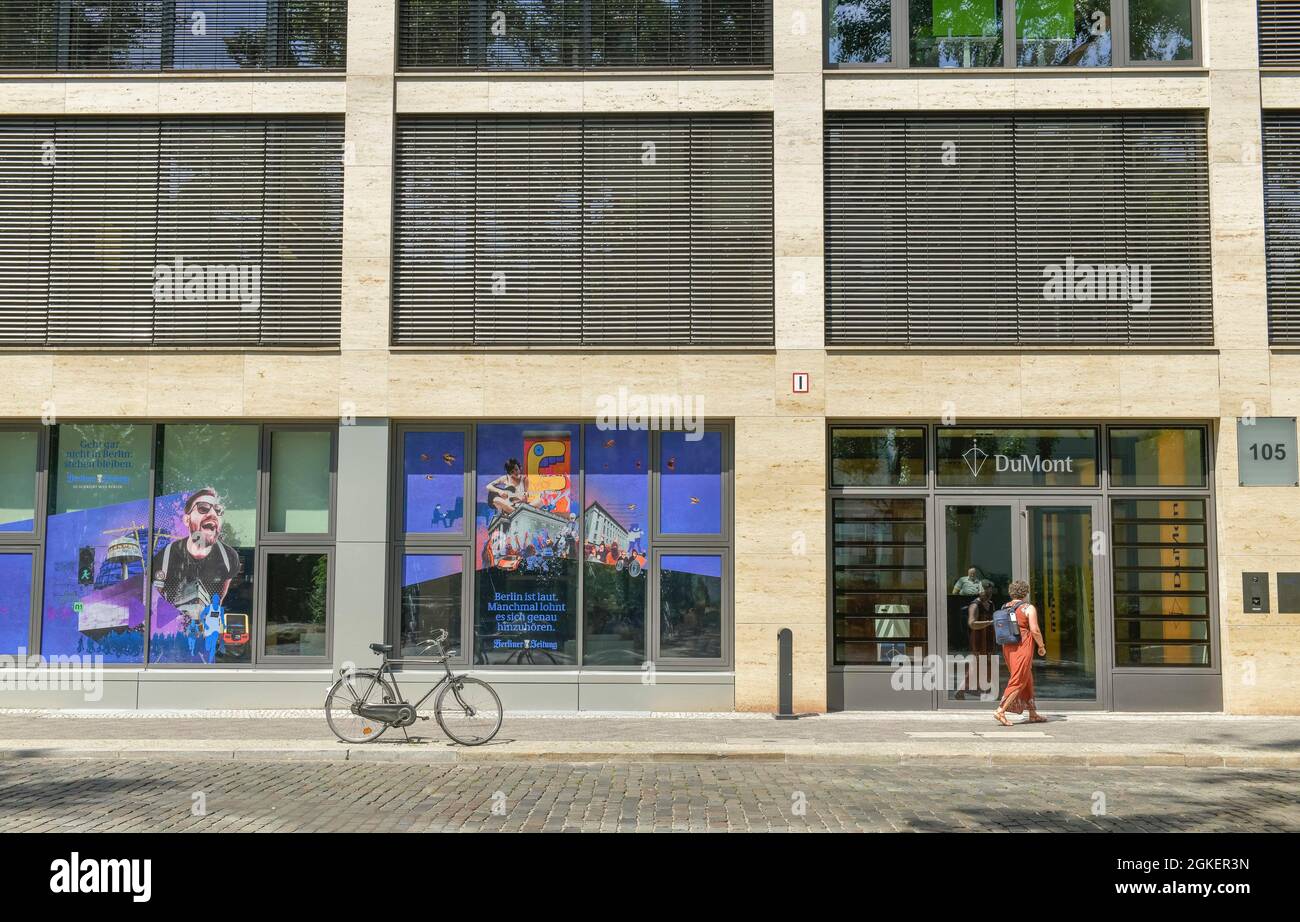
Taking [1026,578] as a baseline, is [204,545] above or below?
above

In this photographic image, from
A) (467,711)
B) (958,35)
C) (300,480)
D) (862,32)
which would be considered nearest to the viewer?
(467,711)

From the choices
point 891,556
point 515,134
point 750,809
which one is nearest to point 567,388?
point 515,134

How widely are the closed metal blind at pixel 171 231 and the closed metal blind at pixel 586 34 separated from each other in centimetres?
182

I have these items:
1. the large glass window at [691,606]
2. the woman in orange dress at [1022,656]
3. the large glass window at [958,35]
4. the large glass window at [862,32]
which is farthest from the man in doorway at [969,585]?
the large glass window at [862,32]

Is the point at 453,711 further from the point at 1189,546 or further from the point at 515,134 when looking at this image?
the point at 1189,546

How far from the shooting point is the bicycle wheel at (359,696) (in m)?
12.8

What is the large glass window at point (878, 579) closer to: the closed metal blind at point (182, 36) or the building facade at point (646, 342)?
the building facade at point (646, 342)

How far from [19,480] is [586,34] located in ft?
31.8

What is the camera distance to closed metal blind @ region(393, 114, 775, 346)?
15938 millimetres

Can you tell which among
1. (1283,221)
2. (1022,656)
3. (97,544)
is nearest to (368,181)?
(97,544)

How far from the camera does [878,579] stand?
1575cm

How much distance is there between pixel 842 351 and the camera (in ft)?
51.5

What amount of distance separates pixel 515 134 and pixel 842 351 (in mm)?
5268

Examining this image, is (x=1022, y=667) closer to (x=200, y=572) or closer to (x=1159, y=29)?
(x=1159, y=29)
